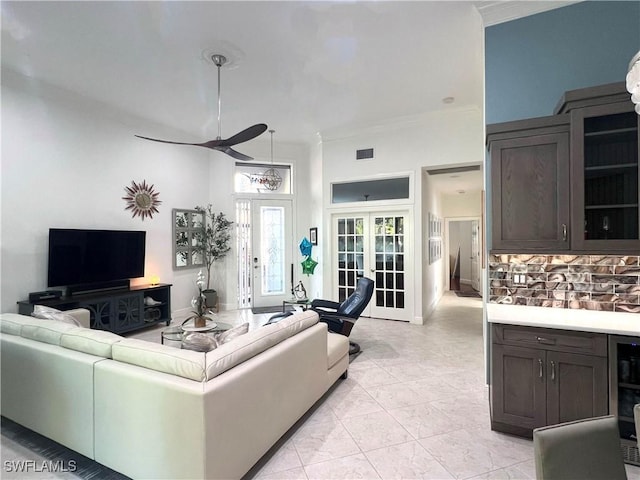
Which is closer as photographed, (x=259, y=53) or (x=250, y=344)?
(x=250, y=344)

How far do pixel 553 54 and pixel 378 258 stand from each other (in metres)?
3.66

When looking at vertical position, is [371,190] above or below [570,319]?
above

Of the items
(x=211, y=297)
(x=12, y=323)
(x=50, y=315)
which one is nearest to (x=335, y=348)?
Result: (x=50, y=315)

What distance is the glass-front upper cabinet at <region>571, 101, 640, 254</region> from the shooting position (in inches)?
87.0

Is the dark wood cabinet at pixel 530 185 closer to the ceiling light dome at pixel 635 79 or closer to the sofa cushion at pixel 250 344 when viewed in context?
the ceiling light dome at pixel 635 79

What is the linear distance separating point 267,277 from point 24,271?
3.76 m

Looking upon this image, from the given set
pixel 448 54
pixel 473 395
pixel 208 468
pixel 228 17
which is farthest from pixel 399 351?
pixel 228 17

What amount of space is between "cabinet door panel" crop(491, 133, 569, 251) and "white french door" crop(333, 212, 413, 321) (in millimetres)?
2833

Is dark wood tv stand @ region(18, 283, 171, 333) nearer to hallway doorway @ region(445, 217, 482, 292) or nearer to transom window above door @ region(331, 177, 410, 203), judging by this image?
transom window above door @ region(331, 177, 410, 203)

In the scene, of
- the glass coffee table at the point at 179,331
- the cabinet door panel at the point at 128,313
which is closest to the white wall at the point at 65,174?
the cabinet door panel at the point at 128,313

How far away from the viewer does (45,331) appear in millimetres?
2184

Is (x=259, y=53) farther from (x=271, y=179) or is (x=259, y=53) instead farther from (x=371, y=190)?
(x=271, y=179)

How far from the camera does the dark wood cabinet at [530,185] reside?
2359 mm

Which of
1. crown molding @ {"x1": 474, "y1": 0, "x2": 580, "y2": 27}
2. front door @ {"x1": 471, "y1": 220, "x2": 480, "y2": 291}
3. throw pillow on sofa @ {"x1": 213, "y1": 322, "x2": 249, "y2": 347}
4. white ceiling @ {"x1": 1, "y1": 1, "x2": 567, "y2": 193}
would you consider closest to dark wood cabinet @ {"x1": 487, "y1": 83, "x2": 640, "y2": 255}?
crown molding @ {"x1": 474, "y1": 0, "x2": 580, "y2": 27}
